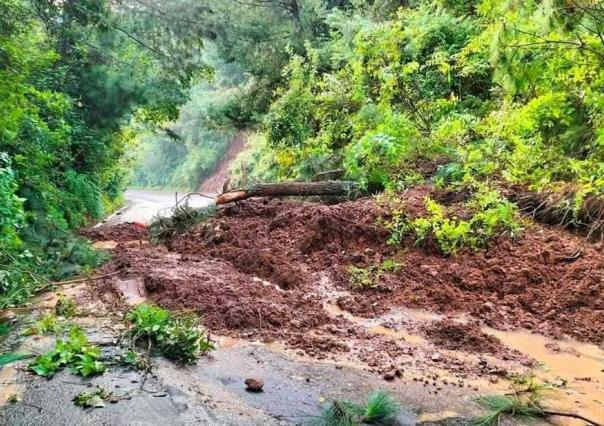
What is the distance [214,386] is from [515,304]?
3.22m

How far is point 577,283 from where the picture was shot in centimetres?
502

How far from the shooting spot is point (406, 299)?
530 centimetres

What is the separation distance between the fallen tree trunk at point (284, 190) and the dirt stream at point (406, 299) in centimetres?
142

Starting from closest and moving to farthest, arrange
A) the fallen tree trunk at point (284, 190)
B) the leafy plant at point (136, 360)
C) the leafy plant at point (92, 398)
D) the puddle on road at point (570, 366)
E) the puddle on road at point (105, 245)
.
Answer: the leafy plant at point (92, 398) → the puddle on road at point (570, 366) → the leafy plant at point (136, 360) → the fallen tree trunk at point (284, 190) → the puddle on road at point (105, 245)

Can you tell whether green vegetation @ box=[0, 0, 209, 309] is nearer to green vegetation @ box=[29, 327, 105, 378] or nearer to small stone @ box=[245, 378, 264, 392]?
green vegetation @ box=[29, 327, 105, 378]

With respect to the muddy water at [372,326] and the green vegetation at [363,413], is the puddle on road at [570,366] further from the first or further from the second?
the green vegetation at [363,413]

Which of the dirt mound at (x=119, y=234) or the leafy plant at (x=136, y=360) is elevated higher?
the leafy plant at (x=136, y=360)

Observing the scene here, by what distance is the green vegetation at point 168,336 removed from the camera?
3.91 meters

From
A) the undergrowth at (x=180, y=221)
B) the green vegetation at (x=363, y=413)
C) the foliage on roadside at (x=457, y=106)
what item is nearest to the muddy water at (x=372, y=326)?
the green vegetation at (x=363, y=413)

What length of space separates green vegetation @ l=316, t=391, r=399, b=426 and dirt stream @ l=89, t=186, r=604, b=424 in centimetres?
60

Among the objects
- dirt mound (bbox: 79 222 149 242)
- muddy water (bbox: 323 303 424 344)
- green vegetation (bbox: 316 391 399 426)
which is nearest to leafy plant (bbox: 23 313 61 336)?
muddy water (bbox: 323 303 424 344)

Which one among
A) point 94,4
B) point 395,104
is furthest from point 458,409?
point 94,4

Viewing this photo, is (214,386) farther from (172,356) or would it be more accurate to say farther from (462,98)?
(462,98)

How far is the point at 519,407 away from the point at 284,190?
20.9ft
